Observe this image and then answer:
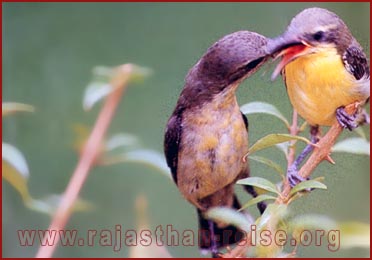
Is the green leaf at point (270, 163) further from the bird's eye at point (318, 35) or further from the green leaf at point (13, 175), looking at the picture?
the green leaf at point (13, 175)

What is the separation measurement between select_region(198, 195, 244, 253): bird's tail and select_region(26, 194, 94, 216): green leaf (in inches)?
6.0

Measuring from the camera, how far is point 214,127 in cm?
60

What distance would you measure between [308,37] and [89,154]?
293 mm

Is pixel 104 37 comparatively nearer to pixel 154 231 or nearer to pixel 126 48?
pixel 126 48

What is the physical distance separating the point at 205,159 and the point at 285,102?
0.09 m

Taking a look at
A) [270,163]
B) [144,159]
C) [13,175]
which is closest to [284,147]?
[270,163]

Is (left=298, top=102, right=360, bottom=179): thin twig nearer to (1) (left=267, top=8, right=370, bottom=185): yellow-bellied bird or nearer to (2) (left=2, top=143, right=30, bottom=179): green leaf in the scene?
(1) (left=267, top=8, right=370, bottom=185): yellow-bellied bird

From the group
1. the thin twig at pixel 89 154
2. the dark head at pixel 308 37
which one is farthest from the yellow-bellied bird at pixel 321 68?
the thin twig at pixel 89 154

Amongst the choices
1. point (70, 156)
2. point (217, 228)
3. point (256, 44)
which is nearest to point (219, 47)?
point (256, 44)

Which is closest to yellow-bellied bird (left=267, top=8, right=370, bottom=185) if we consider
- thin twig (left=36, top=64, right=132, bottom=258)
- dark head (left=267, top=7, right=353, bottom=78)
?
dark head (left=267, top=7, right=353, bottom=78)

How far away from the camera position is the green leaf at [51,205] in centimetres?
74

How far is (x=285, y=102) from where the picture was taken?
0.63 metres

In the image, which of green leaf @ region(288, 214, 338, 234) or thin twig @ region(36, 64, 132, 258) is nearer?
green leaf @ region(288, 214, 338, 234)

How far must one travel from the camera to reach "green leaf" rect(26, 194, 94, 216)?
74 centimetres
